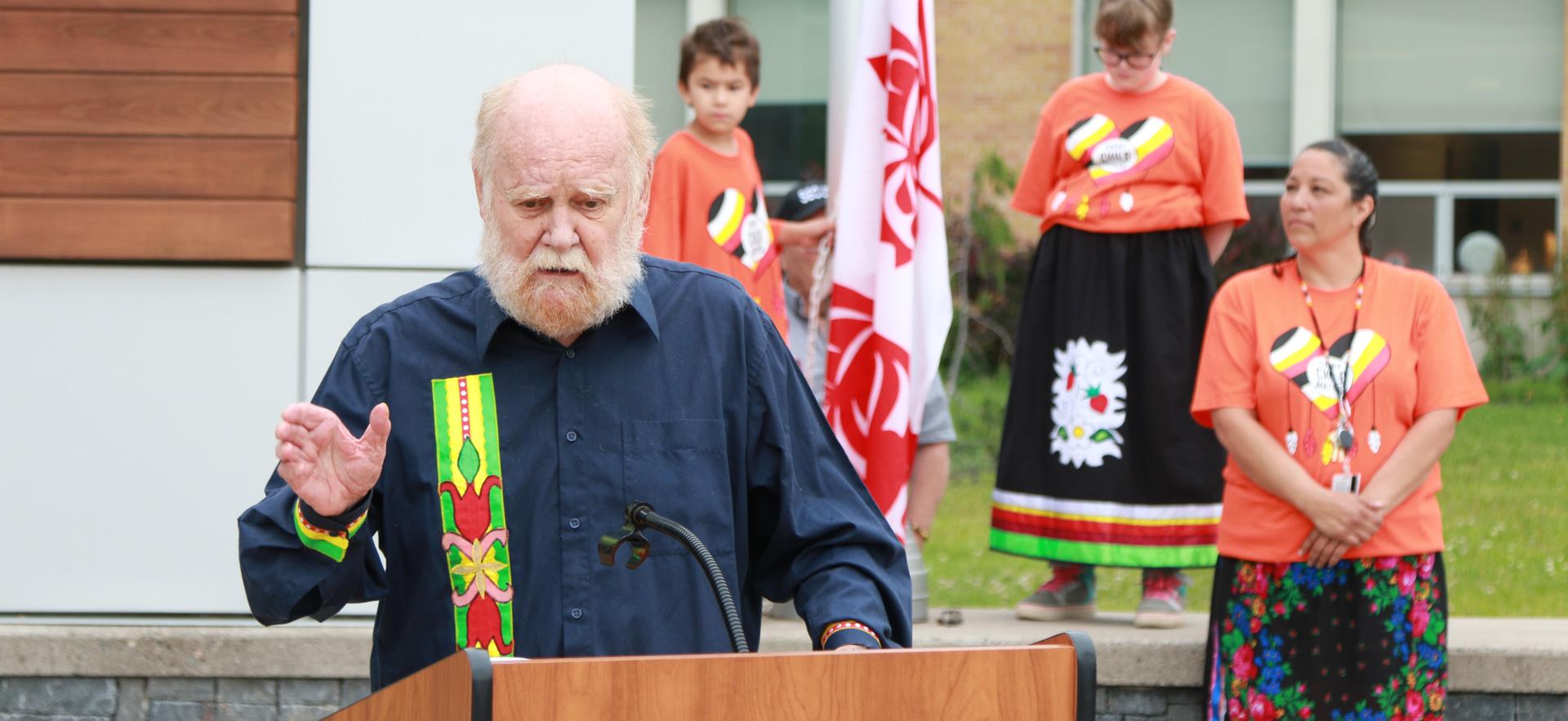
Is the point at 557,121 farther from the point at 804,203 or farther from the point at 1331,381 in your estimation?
the point at 804,203

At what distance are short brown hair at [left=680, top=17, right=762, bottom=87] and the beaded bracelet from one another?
3215 mm

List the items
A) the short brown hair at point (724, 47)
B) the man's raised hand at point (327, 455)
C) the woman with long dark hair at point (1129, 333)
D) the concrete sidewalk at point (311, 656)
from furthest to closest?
the short brown hair at point (724, 47) < the woman with long dark hair at point (1129, 333) < the concrete sidewalk at point (311, 656) < the man's raised hand at point (327, 455)

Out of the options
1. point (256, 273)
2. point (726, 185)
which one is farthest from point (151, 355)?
point (726, 185)

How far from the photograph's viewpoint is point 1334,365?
478 centimetres

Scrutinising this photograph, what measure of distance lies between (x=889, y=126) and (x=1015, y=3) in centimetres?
1055

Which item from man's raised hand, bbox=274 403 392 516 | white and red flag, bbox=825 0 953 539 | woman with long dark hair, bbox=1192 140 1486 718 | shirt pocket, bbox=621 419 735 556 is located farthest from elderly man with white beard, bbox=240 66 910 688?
white and red flag, bbox=825 0 953 539

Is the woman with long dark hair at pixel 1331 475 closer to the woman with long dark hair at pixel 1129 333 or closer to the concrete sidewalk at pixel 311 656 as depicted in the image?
the concrete sidewalk at pixel 311 656

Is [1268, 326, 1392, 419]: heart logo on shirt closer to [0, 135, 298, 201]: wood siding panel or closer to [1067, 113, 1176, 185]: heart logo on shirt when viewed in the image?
[1067, 113, 1176, 185]: heart logo on shirt

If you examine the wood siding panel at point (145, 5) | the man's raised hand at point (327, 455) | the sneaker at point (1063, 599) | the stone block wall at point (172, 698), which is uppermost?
the wood siding panel at point (145, 5)

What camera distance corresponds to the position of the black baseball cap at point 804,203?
19.3 ft

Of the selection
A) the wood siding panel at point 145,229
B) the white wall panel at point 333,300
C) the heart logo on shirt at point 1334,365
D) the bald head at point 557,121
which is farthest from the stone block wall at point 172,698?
the bald head at point 557,121

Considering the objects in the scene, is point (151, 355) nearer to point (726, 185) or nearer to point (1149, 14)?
point (726, 185)

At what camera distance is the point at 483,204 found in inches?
108

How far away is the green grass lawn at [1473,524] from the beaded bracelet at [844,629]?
4.20m
